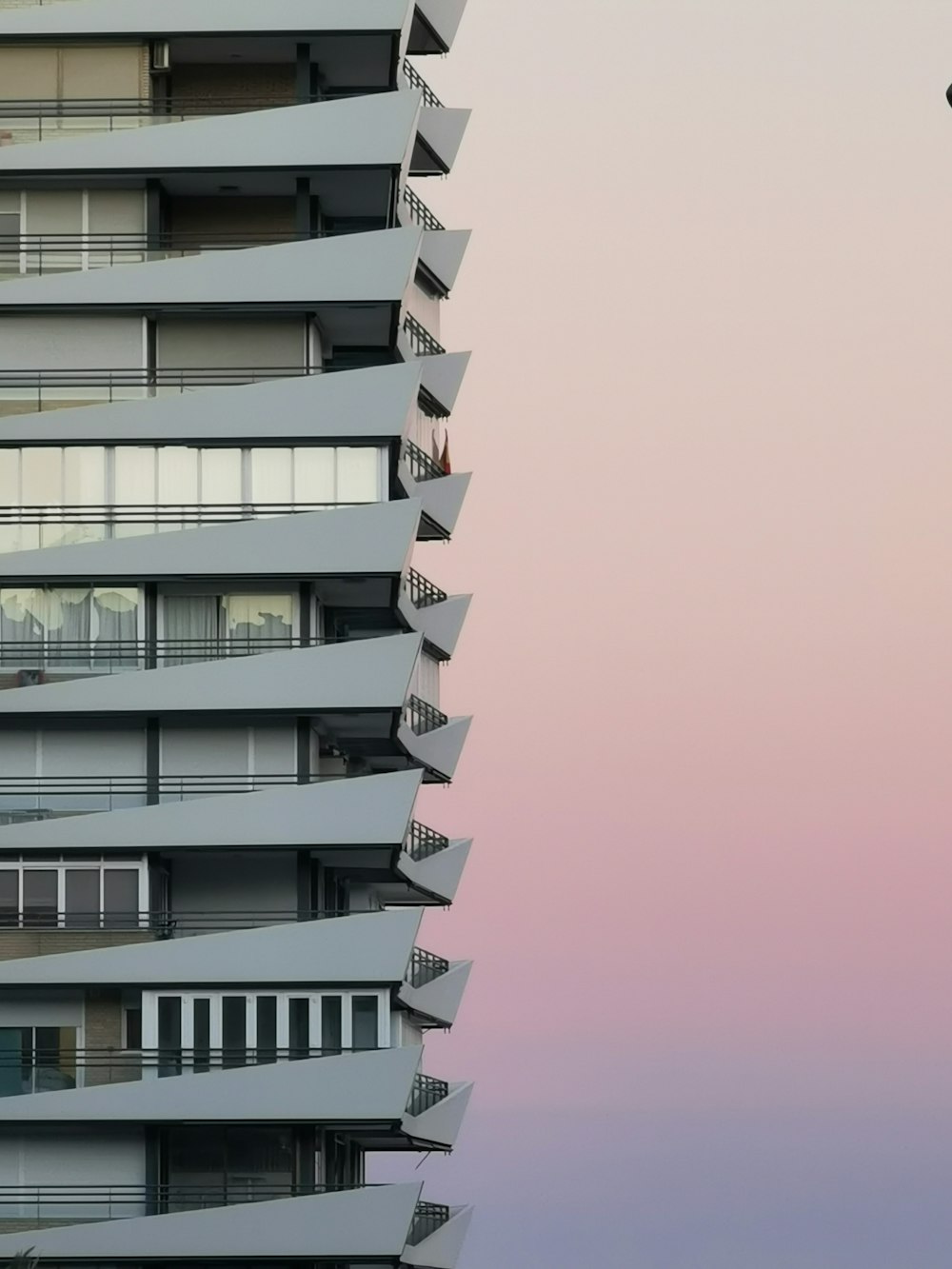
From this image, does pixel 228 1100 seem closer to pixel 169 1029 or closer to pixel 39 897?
pixel 169 1029

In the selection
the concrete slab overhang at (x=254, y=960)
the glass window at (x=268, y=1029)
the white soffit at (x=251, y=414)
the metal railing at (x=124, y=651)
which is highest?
the white soffit at (x=251, y=414)

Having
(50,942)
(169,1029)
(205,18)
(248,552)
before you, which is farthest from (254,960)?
(205,18)

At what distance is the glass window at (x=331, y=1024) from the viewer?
78.0 m

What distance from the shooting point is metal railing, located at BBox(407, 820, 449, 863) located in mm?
88688

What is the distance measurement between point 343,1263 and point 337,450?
20.6 m

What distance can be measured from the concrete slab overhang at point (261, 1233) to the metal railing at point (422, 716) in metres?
15.3

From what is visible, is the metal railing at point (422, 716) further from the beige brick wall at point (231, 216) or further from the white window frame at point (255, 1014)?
the beige brick wall at point (231, 216)

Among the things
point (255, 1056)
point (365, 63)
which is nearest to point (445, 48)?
point (365, 63)

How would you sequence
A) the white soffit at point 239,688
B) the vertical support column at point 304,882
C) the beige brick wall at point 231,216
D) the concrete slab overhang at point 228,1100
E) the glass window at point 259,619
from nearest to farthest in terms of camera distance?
the concrete slab overhang at point 228,1100 → the white soffit at point 239,688 → the vertical support column at point 304,882 → the glass window at point 259,619 → the beige brick wall at point 231,216

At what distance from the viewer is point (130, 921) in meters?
78.6

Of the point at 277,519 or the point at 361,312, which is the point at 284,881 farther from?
the point at 361,312

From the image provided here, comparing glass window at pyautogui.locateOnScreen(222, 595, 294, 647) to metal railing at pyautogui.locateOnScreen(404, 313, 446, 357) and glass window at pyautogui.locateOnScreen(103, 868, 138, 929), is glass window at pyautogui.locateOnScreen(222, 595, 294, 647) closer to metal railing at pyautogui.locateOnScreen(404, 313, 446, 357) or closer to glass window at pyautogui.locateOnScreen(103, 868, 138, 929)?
glass window at pyautogui.locateOnScreen(103, 868, 138, 929)

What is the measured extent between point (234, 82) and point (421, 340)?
1105 cm

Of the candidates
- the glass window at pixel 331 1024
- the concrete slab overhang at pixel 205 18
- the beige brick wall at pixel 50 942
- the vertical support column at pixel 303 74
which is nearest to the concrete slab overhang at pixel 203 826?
the beige brick wall at pixel 50 942
